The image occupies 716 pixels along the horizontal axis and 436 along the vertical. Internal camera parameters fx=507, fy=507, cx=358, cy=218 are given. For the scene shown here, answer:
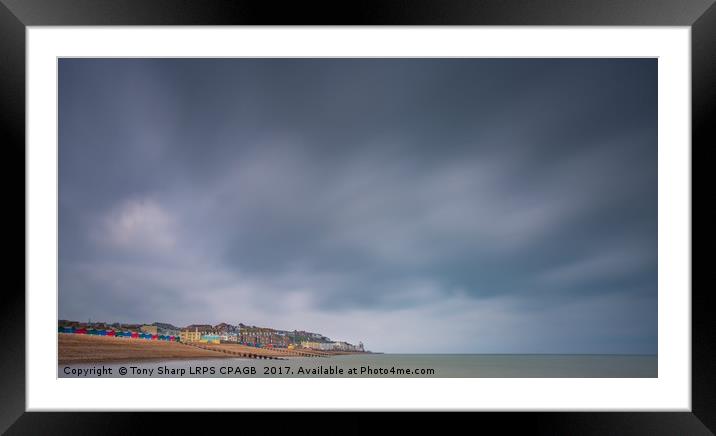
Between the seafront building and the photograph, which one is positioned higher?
the photograph

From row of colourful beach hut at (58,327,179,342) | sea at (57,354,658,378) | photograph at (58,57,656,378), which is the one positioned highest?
photograph at (58,57,656,378)

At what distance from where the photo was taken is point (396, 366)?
294cm

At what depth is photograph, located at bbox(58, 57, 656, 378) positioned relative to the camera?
2.80 m

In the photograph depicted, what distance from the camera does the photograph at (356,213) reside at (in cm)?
280

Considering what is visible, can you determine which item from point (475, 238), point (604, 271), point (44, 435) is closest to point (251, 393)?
point (44, 435)

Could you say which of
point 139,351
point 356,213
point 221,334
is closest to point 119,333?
point 139,351

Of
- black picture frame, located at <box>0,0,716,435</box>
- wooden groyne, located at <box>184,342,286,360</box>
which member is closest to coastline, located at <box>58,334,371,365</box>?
wooden groyne, located at <box>184,342,286,360</box>

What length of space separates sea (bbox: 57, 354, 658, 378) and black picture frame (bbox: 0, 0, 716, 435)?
0.69 metres

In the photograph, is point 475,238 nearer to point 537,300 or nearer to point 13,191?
point 537,300

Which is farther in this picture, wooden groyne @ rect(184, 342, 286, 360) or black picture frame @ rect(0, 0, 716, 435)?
wooden groyne @ rect(184, 342, 286, 360)

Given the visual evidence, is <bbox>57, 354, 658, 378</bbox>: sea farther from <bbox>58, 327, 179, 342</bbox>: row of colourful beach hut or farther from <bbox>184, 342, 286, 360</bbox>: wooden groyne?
<bbox>58, 327, 179, 342</bbox>: row of colourful beach hut

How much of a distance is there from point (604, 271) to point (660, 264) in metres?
1.71

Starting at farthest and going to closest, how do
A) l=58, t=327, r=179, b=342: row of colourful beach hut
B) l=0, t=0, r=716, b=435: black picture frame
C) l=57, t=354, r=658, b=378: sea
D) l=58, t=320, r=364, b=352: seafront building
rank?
1. l=58, t=320, r=364, b=352: seafront building
2. l=58, t=327, r=179, b=342: row of colourful beach hut
3. l=57, t=354, r=658, b=378: sea
4. l=0, t=0, r=716, b=435: black picture frame

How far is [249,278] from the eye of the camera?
10.3 ft
